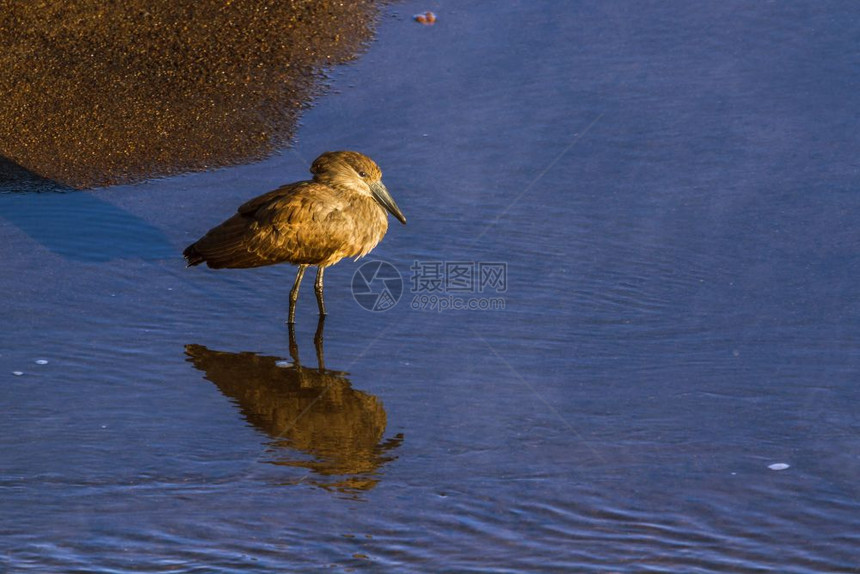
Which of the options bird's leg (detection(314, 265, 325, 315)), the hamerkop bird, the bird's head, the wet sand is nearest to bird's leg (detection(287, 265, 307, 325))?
the hamerkop bird

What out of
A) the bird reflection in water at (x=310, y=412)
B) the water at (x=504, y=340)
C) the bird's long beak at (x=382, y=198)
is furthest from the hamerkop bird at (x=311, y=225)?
the bird reflection in water at (x=310, y=412)

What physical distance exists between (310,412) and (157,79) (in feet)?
16.5

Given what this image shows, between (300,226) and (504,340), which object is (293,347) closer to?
(300,226)

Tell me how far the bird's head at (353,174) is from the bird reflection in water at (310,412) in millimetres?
1044

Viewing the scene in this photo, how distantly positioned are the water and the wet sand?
34cm

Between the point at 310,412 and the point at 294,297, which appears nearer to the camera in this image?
the point at 310,412

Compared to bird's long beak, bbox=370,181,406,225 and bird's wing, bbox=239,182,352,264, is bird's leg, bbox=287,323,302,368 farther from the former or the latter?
bird's long beak, bbox=370,181,406,225

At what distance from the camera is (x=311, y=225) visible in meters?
8.46

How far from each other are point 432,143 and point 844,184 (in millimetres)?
3358

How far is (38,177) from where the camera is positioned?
10188 millimetres

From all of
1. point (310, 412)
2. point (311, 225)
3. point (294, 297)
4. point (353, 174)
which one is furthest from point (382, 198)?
point (310, 412)

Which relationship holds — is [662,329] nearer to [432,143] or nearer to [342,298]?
[342,298]

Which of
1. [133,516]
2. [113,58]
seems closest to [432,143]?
[113,58]

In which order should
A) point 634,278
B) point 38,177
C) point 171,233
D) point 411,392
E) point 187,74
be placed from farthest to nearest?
1. point 187,74
2. point 38,177
3. point 171,233
4. point 634,278
5. point 411,392
